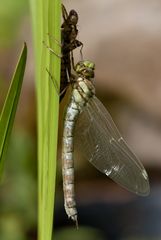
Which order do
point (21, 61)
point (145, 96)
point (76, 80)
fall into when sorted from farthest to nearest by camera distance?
point (145, 96), point (76, 80), point (21, 61)

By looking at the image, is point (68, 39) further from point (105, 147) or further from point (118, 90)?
point (118, 90)

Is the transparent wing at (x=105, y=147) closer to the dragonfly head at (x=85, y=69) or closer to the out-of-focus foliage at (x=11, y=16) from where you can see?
the dragonfly head at (x=85, y=69)

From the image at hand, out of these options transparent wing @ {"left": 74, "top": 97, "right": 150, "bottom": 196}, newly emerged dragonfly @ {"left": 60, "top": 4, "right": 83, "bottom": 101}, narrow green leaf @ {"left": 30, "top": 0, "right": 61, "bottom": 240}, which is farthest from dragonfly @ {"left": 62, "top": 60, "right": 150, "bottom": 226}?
narrow green leaf @ {"left": 30, "top": 0, "right": 61, "bottom": 240}

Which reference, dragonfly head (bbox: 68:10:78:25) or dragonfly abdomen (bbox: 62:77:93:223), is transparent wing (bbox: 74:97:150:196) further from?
dragonfly head (bbox: 68:10:78:25)

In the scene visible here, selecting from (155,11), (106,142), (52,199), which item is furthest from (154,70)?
(52,199)

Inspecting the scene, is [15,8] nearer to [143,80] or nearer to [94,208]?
[143,80]

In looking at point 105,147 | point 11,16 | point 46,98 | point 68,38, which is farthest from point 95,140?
point 11,16
